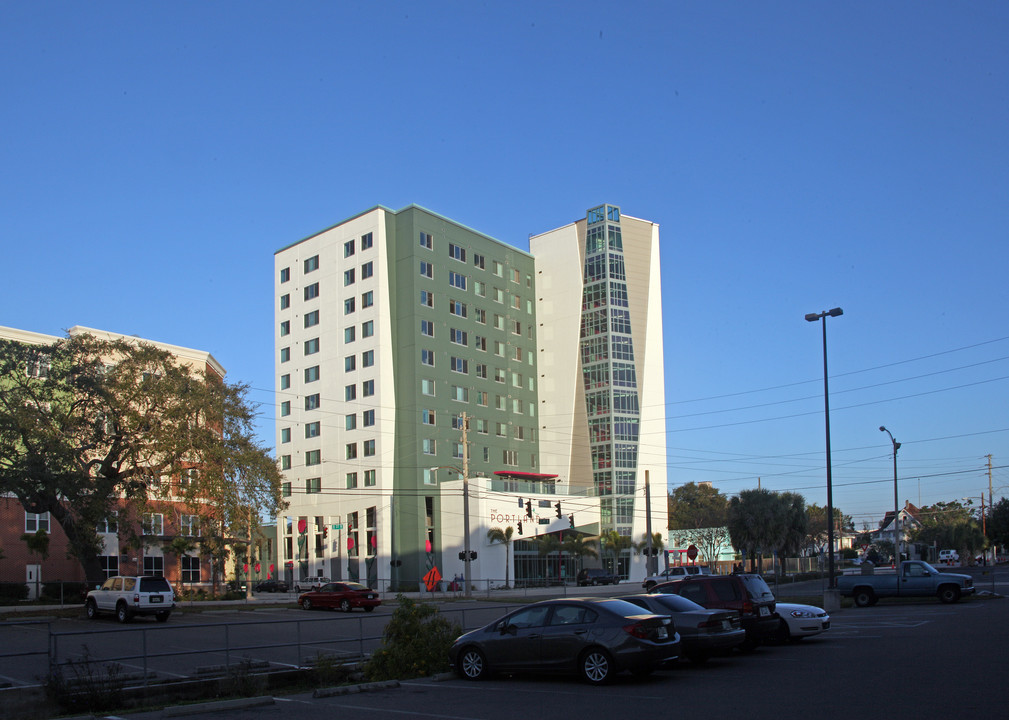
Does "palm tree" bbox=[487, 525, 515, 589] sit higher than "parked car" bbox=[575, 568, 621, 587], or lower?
higher

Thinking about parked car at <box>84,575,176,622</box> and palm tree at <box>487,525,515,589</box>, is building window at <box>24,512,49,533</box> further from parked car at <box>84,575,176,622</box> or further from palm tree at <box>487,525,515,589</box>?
palm tree at <box>487,525,515,589</box>

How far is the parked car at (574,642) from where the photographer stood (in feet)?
48.6

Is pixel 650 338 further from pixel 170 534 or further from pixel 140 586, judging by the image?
pixel 140 586

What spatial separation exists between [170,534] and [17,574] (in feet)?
37.9

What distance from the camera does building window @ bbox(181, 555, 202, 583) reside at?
71.1 m

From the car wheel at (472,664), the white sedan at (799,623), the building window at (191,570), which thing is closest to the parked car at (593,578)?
the building window at (191,570)

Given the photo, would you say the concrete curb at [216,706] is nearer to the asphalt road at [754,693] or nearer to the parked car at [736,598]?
the asphalt road at [754,693]

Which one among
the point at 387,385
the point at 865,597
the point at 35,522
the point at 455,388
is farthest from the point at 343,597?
the point at 455,388

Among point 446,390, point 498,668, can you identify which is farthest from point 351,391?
point 498,668

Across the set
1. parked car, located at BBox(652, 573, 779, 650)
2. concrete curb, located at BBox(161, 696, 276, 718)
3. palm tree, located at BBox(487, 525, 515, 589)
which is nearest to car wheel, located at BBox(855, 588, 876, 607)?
parked car, located at BBox(652, 573, 779, 650)

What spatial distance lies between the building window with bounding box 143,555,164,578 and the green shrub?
2246 inches

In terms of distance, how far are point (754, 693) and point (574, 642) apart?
324 cm

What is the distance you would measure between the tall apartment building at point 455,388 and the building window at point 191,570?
14931 mm

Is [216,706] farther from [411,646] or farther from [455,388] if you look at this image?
[455,388]
